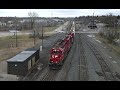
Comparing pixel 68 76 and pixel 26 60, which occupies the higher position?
pixel 26 60

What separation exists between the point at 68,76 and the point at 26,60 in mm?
3684

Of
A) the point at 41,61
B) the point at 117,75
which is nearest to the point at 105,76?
the point at 117,75
